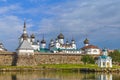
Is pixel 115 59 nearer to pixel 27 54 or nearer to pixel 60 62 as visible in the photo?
pixel 60 62

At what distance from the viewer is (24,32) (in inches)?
Answer: 3878

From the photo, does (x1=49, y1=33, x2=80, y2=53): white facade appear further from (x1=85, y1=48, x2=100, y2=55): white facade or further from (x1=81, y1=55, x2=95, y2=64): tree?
(x1=81, y1=55, x2=95, y2=64): tree

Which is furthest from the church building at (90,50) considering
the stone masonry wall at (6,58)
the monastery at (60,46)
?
the stone masonry wall at (6,58)

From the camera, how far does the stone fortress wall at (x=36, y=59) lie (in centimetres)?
8144

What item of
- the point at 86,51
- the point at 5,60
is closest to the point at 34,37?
the point at 86,51

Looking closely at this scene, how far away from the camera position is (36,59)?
8556 centimetres

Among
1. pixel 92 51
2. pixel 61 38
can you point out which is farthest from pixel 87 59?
pixel 61 38

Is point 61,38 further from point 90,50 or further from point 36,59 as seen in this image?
point 36,59

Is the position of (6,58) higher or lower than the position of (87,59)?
higher

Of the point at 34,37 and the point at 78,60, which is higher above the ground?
the point at 34,37

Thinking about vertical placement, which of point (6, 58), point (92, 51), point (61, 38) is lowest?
point (6, 58)

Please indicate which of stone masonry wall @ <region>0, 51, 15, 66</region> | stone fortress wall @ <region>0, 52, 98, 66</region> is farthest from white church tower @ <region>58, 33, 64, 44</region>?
stone masonry wall @ <region>0, 51, 15, 66</region>

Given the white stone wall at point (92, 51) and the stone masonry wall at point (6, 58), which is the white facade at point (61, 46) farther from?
the stone masonry wall at point (6, 58)

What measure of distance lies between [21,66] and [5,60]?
6911mm
